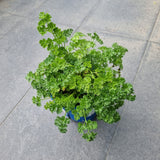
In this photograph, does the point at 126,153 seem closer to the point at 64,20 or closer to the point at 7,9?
the point at 64,20

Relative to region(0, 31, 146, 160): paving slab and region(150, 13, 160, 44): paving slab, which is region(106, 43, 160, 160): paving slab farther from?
region(150, 13, 160, 44): paving slab

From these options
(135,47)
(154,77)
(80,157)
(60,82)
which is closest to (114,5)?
(135,47)

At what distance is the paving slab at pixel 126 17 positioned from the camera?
2254 mm

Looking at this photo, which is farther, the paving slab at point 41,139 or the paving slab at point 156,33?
the paving slab at point 156,33

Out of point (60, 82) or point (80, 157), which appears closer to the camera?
point (60, 82)

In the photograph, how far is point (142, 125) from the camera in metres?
1.49

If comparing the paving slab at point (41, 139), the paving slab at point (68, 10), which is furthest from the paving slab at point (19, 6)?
the paving slab at point (41, 139)

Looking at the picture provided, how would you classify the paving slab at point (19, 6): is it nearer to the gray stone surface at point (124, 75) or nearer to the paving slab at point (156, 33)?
the gray stone surface at point (124, 75)

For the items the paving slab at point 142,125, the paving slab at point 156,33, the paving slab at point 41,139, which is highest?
the paving slab at point 156,33

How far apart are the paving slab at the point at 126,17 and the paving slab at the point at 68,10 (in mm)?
138

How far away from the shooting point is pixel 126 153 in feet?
4.46

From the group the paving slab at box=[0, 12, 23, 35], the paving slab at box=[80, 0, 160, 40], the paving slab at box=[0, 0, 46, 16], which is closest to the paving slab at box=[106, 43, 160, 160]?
the paving slab at box=[80, 0, 160, 40]

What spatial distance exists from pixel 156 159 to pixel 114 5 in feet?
7.07

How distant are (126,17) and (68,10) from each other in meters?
0.87
